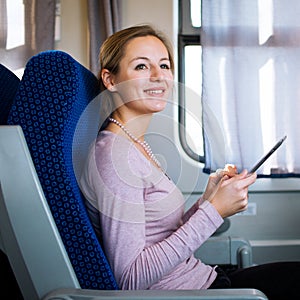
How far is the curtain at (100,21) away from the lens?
2.39 m

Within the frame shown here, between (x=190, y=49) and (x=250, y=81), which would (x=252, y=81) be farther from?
(x=190, y=49)

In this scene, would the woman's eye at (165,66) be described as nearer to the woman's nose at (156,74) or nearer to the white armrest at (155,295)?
the woman's nose at (156,74)

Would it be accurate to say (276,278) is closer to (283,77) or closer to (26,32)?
(283,77)

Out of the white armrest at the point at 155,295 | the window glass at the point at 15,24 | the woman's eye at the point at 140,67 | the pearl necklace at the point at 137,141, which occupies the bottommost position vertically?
the white armrest at the point at 155,295

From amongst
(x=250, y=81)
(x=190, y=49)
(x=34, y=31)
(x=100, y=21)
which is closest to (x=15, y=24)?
(x=34, y=31)

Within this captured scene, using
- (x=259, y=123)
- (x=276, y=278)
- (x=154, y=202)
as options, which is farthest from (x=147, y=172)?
(x=259, y=123)

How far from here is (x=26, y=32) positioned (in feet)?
7.97

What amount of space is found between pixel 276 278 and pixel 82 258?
0.61m

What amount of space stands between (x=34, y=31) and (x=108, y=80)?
1.44m

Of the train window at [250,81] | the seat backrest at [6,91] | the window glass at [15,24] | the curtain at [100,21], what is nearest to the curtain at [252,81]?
the train window at [250,81]

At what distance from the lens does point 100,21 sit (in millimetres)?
2469

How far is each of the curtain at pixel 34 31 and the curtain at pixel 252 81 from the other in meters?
0.85

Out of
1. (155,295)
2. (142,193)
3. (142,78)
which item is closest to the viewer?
(155,295)

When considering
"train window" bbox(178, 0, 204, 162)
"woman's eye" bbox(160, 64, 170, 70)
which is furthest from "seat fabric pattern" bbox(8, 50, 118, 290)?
"train window" bbox(178, 0, 204, 162)
